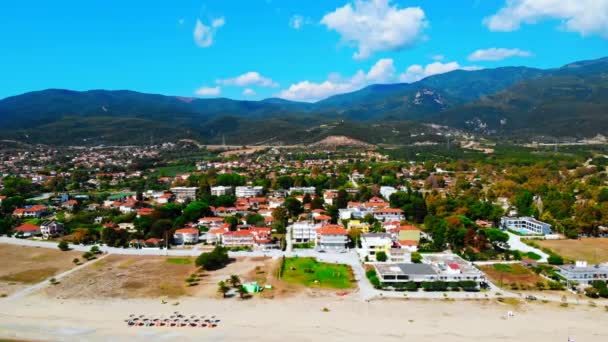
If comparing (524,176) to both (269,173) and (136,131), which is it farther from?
(136,131)

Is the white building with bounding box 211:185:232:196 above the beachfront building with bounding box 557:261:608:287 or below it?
above

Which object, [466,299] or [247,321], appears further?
[466,299]

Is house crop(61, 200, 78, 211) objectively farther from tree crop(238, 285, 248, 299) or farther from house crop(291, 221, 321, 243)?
tree crop(238, 285, 248, 299)

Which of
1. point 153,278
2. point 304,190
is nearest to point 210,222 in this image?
point 153,278

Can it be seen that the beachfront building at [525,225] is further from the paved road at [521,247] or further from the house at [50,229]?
the house at [50,229]

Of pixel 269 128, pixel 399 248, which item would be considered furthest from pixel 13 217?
pixel 269 128

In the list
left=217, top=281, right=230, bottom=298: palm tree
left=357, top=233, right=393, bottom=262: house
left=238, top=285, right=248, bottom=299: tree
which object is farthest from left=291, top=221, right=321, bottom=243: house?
left=238, top=285, right=248, bottom=299: tree

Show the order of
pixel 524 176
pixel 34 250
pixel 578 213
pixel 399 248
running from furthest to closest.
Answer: pixel 524 176
pixel 578 213
pixel 34 250
pixel 399 248
